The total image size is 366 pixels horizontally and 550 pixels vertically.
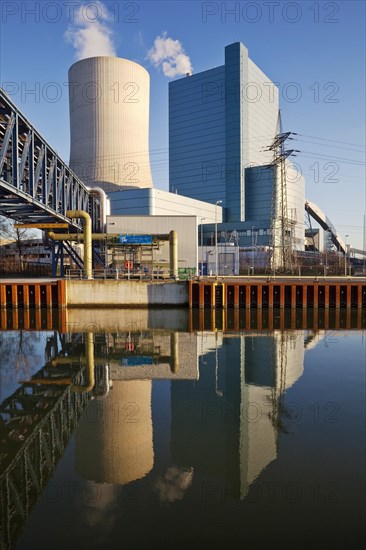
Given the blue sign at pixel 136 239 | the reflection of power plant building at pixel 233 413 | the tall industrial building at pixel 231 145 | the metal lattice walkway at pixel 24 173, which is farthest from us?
the tall industrial building at pixel 231 145

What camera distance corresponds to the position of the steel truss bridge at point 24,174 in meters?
20.2

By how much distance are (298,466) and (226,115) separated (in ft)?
372

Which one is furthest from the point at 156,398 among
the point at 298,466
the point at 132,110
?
the point at 132,110

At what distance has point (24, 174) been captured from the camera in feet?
92.8

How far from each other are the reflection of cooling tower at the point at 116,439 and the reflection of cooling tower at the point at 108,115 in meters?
57.4

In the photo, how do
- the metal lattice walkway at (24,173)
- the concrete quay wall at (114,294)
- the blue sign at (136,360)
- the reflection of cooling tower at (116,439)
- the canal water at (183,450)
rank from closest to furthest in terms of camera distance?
1. the canal water at (183,450)
2. the reflection of cooling tower at (116,439)
3. the blue sign at (136,360)
4. the metal lattice walkway at (24,173)
5. the concrete quay wall at (114,294)

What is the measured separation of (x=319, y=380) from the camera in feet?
39.9

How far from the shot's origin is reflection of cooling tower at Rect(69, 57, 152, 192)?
60.8 meters

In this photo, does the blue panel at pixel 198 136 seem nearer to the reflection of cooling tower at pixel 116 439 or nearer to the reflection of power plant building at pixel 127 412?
the reflection of power plant building at pixel 127 412

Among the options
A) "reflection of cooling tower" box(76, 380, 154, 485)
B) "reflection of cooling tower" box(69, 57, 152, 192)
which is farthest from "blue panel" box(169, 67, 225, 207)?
"reflection of cooling tower" box(76, 380, 154, 485)

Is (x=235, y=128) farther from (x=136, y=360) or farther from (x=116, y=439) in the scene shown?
(x=116, y=439)

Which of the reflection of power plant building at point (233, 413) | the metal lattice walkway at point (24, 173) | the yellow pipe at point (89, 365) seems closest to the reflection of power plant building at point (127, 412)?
the yellow pipe at point (89, 365)

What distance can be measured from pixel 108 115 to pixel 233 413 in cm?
6046

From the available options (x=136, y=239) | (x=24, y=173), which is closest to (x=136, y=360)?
(x=24, y=173)
